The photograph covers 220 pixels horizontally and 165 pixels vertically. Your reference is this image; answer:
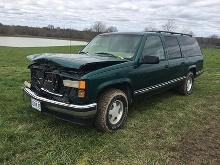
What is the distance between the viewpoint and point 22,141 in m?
4.77

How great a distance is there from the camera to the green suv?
15.9ft

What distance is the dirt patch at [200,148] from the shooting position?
4441 millimetres

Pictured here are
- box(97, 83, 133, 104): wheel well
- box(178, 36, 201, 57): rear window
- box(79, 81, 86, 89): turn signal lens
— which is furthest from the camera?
box(178, 36, 201, 57): rear window

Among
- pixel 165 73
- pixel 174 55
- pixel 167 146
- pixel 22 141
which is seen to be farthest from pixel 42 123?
pixel 174 55

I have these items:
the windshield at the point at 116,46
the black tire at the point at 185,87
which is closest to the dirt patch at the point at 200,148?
the windshield at the point at 116,46

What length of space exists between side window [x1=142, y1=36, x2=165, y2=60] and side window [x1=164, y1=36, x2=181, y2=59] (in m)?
0.37

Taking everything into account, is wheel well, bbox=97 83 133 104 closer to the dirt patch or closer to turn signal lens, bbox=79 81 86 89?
turn signal lens, bbox=79 81 86 89

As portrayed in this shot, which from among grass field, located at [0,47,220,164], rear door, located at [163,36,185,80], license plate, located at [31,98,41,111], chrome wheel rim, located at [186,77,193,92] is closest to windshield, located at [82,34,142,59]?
rear door, located at [163,36,185,80]

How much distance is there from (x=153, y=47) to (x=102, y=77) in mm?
2025

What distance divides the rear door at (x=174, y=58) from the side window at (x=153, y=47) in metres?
0.29

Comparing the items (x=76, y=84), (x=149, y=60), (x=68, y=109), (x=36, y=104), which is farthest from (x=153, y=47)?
(x=36, y=104)

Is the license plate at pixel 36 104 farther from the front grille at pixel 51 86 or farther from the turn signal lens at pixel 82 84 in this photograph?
the turn signal lens at pixel 82 84

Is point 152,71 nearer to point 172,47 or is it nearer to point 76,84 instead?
point 172,47

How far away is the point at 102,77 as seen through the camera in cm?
498
